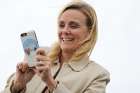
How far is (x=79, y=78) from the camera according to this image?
4.32 metres

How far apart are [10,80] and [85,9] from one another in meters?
0.76

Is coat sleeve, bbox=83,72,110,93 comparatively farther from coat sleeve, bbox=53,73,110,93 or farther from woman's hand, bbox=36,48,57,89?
woman's hand, bbox=36,48,57,89

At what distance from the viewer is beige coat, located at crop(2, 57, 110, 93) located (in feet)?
14.1

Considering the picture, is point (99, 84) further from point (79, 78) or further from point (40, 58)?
point (40, 58)

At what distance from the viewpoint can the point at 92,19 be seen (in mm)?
4551

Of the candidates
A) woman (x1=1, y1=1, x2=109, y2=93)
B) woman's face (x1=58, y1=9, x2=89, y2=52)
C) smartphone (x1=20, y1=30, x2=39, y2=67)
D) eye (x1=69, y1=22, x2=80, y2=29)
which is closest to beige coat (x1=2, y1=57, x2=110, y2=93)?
woman (x1=1, y1=1, x2=109, y2=93)

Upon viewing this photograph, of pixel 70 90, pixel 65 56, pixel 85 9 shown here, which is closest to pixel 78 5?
pixel 85 9

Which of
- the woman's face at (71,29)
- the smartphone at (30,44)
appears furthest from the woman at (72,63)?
the smartphone at (30,44)

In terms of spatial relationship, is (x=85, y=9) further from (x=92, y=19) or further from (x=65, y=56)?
(x=65, y=56)

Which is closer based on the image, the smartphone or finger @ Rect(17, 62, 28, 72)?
the smartphone

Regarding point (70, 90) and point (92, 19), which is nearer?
point (70, 90)

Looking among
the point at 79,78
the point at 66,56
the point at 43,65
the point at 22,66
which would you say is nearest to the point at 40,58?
the point at 43,65

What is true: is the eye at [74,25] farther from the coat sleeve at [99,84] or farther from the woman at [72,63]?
the coat sleeve at [99,84]

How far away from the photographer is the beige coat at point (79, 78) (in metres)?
4.29
